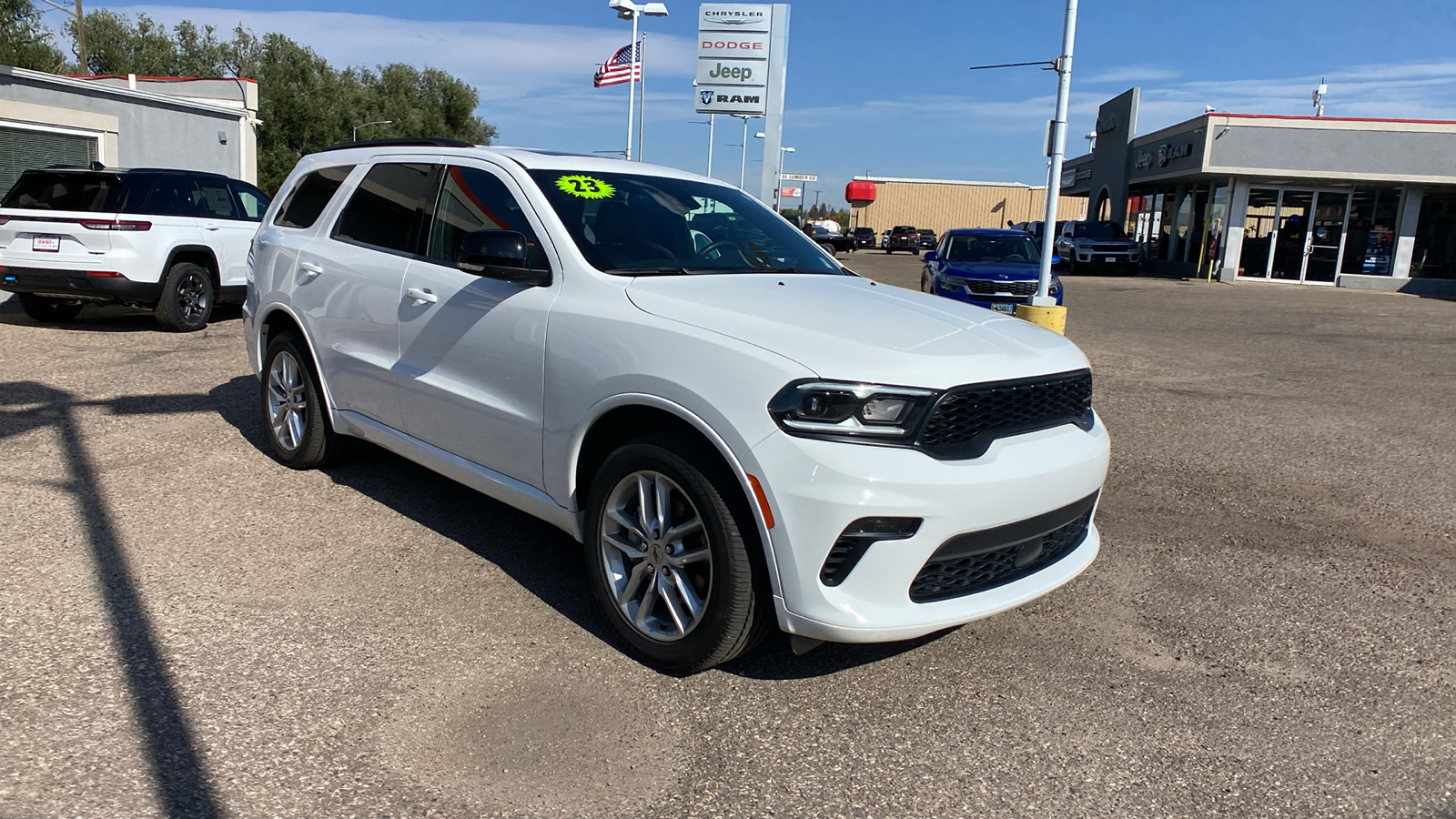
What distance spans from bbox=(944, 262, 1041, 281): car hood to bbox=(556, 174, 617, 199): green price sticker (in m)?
11.1

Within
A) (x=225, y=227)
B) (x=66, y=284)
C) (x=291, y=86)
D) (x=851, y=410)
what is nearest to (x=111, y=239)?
(x=66, y=284)

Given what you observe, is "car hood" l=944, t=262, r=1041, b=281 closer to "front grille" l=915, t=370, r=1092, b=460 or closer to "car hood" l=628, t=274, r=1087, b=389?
"car hood" l=628, t=274, r=1087, b=389

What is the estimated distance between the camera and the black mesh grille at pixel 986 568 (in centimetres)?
311

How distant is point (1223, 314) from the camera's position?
751 inches

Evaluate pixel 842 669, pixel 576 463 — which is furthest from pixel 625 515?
pixel 842 669

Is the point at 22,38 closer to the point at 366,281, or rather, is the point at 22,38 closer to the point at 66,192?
the point at 66,192

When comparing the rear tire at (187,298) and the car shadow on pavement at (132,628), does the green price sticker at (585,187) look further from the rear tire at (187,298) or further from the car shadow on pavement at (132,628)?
the rear tire at (187,298)

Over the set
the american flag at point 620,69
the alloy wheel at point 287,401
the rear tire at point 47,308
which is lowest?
the rear tire at point 47,308

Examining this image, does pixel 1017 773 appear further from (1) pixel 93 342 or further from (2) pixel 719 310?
(1) pixel 93 342

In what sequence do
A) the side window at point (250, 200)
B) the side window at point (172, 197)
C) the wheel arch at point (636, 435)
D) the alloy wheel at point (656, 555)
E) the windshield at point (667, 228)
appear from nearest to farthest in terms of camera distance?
the wheel arch at point (636, 435) → the alloy wheel at point (656, 555) → the windshield at point (667, 228) → the side window at point (172, 197) → the side window at point (250, 200)

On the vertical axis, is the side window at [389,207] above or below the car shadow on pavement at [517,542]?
above

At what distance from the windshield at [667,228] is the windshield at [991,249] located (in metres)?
11.4

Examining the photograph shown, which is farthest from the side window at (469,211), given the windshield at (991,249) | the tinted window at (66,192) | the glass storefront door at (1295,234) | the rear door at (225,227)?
the glass storefront door at (1295,234)

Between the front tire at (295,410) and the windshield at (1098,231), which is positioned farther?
the windshield at (1098,231)
